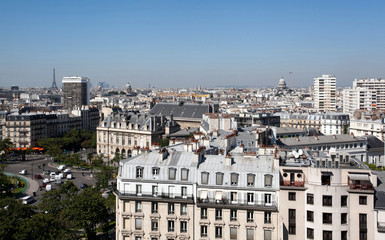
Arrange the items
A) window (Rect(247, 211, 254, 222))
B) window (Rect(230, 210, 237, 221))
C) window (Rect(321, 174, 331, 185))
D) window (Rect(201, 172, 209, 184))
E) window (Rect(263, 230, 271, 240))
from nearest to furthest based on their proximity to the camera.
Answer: window (Rect(321, 174, 331, 185))
window (Rect(263, 230, 271, 240))
window (Rect(247, 211, 254, 222))
window (Rect(230, 210, 237, 221))
window (Rect(201, 172, 209, 184))

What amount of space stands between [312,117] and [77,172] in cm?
5860

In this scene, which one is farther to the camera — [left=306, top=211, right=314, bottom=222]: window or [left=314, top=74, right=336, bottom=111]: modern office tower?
[left=314, top=74, right=336, bottom=111]: modern office tower

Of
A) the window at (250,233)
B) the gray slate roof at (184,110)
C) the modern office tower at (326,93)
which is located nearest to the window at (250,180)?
the window at (250,233)

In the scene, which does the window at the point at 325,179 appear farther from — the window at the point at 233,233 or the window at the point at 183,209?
the window at the point at 183,209

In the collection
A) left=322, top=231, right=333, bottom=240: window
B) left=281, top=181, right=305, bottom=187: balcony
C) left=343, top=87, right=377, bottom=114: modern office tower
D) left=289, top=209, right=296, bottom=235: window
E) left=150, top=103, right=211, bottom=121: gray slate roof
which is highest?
left=343, top=87, right=377, bottom=114: modern office tower

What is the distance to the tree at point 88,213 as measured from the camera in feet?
129

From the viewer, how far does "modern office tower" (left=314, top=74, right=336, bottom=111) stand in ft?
597

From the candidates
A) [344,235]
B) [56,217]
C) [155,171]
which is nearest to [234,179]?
[155,171]

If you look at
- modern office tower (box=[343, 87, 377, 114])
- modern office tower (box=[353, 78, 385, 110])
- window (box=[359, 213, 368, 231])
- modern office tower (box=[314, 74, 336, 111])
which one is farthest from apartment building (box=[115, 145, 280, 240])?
modern office tower (box=[314, 74, 336, 111])

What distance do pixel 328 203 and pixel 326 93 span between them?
533 ft

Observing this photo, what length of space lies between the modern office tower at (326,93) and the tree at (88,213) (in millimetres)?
152521

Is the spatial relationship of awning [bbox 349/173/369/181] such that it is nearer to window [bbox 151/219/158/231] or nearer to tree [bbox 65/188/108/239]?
window [bbox 151/219/158/231]

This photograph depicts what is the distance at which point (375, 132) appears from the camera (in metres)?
86.4

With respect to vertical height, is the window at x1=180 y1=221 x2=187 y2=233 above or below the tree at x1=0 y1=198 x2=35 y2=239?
above
